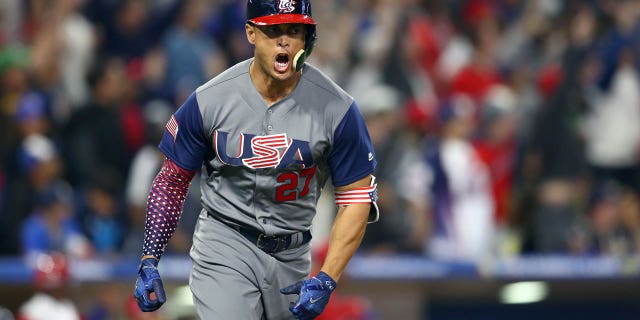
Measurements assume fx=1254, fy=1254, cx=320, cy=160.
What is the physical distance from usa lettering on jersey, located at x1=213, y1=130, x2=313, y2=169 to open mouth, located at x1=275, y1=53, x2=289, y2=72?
0.25m

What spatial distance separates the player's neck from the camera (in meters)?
4.63

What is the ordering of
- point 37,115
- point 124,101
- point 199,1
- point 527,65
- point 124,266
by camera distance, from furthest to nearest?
point 527,65 → point 199,1 → point 124,101 → point 37,115 → point 124,266

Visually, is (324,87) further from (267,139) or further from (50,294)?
(50,294)

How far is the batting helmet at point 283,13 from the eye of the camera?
4.46 metres

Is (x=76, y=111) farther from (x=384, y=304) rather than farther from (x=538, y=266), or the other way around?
(x=538, y=266)

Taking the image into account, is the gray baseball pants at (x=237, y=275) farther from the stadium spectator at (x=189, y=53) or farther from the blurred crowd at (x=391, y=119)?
the stadium spectator at (x=189, y=53)

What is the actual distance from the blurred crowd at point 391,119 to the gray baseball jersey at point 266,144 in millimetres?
3756

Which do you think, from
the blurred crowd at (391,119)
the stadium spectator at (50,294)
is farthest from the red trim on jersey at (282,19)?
the blurred crowd at (391,119)

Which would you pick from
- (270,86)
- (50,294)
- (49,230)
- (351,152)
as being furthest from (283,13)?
(49,230)

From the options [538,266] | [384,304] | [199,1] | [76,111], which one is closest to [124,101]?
[76,111]

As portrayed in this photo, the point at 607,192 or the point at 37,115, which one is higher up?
the point at 607,192

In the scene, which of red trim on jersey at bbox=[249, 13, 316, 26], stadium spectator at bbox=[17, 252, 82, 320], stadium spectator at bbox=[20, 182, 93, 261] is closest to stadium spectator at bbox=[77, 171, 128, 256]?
stadium spectator at bbox=[20, 182, 93, 261]

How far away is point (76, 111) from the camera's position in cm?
923

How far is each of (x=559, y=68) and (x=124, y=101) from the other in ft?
12.6
